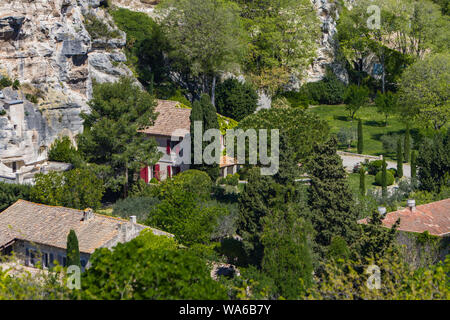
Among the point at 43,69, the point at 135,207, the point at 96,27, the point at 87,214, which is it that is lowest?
the point at 135,207

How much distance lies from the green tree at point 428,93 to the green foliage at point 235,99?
44.7 ft

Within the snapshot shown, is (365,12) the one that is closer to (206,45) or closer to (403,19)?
(403,19)

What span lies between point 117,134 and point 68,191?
613 cm

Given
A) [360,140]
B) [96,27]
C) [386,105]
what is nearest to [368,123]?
[386,105]

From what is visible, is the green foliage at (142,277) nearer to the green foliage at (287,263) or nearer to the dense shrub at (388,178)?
the green foliage at (287,263)

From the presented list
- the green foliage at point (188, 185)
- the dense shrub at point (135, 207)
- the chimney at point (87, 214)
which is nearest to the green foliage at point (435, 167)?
the green foliage at point (188, 185)

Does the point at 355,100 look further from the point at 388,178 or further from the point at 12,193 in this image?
the point at 12,193

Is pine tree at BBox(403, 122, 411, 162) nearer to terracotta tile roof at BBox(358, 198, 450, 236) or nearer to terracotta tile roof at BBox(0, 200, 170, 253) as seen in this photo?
terracotta tile roof at BBox(358, 198, 450, 236)

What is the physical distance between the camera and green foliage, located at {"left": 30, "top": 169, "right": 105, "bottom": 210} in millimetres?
37844

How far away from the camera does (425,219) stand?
35.8 metres

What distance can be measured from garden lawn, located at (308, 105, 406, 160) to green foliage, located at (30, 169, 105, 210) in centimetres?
2706

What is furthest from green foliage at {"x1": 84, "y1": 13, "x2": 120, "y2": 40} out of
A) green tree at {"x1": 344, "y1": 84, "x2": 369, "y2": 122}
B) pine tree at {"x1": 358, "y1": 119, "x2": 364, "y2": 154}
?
green tree at {"x1": 344, "y1": 84, "x2": 369, "y2": 122}

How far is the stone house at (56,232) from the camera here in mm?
31406
